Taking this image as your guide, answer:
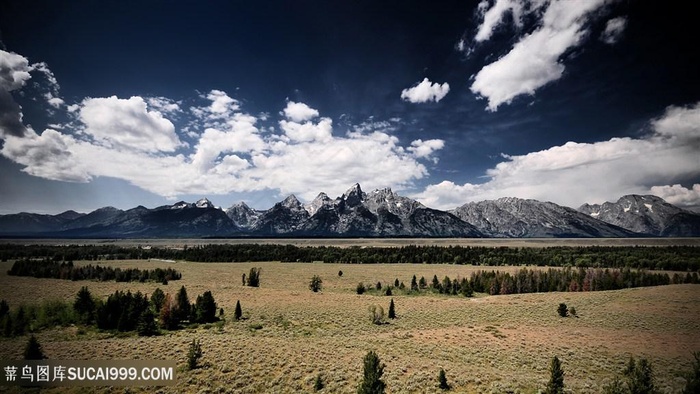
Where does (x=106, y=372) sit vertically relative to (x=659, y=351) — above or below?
above

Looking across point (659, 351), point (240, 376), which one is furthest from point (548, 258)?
point (240, 376)

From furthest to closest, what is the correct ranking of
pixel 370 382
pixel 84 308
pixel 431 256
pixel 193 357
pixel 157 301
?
pixel 431 256
pixel 157 301
pixel 84 308
pixel 193 357
pixel 370 382

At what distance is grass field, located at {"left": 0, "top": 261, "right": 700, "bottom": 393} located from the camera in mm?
26891

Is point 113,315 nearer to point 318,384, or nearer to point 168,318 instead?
point 168,318

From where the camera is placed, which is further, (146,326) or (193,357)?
(146,326)

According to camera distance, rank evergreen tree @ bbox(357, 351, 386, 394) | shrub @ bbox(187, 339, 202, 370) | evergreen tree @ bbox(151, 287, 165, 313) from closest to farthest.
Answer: evergreen tree @ bbox(357, 351, 386, 394)
shrub @ bbox(187, 339, 202, 370)
evergreen tree @ bbox(151, 287, 165, 313)

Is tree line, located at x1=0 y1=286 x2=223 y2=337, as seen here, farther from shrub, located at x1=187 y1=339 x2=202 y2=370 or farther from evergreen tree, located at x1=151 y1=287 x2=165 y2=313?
shrub, located at x1=187 y1=339 x2=202 y2=370

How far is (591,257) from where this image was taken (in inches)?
5999

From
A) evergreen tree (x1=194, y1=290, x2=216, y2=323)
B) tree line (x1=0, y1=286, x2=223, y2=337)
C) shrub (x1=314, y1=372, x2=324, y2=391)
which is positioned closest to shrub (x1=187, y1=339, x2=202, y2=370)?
shrub (x1=314, y1=372, x2=324, y2=391)

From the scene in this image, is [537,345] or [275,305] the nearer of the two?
[537,345]

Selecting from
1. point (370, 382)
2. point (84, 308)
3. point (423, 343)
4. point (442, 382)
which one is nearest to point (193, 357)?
point (370, 382)

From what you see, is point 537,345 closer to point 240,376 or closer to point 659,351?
point 659,351

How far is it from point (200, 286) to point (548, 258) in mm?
157752

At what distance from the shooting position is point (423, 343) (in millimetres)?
39125
